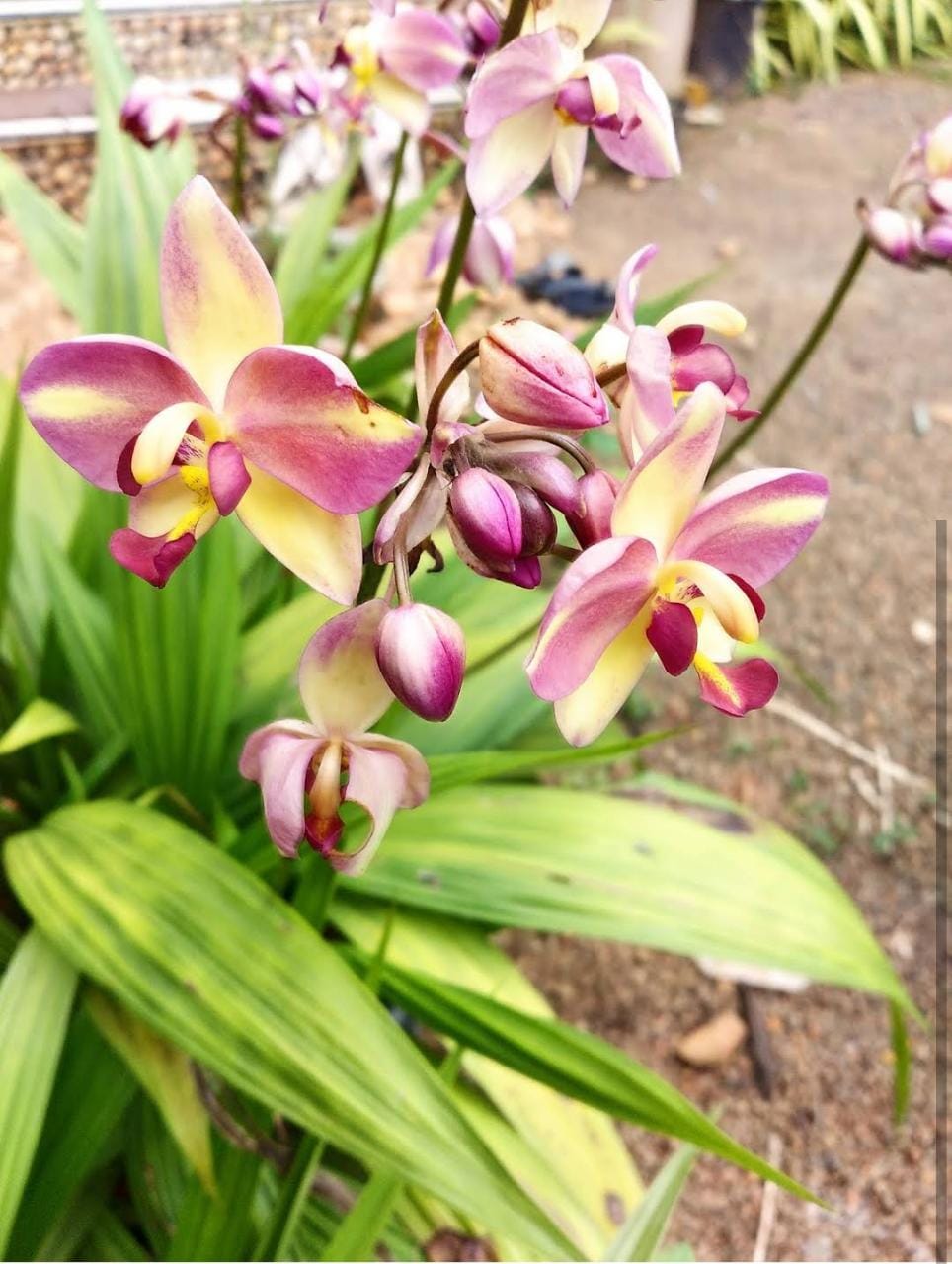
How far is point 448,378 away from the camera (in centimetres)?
43

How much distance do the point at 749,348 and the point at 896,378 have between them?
32 cm

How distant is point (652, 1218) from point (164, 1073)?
13.9 inches

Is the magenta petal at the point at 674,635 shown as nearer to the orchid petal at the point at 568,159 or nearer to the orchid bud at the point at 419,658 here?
the orchid bud at the point at 419,658

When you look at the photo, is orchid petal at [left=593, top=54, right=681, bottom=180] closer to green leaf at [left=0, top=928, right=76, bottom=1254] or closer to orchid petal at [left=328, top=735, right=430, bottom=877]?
orchid petal at [left=328, top=735, right=430, bottom=877]

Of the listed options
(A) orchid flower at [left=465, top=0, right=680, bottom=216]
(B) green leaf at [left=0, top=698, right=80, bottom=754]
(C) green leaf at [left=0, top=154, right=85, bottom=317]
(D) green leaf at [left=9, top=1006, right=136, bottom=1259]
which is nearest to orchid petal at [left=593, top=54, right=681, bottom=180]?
(A) orchid flower at [left=465, top=0, right=680, bottom=216]

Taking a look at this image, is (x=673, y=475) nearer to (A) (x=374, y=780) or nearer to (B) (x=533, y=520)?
(B) (x=533, y=520)

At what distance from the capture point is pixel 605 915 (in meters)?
0.86

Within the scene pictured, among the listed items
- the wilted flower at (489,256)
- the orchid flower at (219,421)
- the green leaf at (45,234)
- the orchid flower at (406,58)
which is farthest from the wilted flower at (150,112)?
the orchid flower at (219,421)

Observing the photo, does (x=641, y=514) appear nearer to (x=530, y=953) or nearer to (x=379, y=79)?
(x=379, y=79)

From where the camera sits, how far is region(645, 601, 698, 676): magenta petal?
1.42 ft

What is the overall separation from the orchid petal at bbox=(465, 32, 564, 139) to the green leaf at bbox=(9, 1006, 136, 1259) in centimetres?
70

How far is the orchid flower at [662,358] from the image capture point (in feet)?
1.40

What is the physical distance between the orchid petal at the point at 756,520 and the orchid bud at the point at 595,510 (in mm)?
32

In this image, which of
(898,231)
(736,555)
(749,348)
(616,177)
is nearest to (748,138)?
(616,177)
